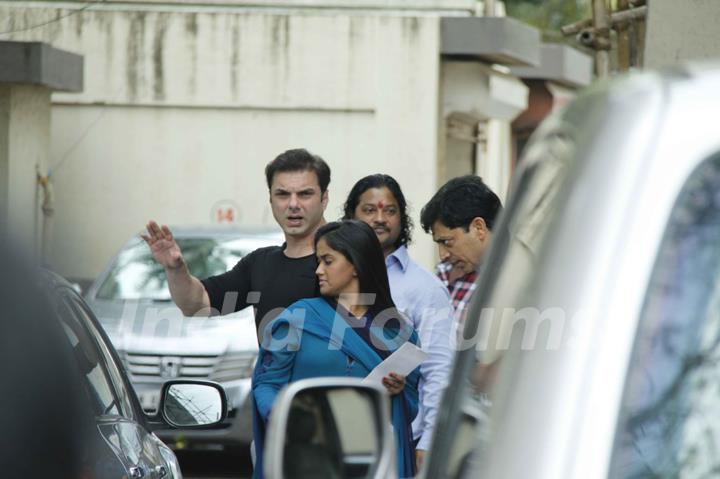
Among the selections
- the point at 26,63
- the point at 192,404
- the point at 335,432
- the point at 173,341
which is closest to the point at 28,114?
the point at 26,63

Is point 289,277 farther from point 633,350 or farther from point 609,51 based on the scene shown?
point 609,51

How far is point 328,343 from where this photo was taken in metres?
→ 5.40

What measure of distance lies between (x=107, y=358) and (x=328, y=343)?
3.08ft

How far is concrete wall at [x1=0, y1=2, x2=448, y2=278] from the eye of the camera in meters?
19.2

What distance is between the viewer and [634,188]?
2.01 meters

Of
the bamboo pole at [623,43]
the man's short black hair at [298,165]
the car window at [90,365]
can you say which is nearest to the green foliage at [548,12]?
the bamboo pole at [623,43]

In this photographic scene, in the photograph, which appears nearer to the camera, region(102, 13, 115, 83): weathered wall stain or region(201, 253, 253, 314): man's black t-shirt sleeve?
region(201, 253, 253, 314): man's black t-shirt sleeve

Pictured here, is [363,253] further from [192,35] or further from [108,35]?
[108,35]

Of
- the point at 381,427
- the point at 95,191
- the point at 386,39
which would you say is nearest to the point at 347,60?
the point at 386,39

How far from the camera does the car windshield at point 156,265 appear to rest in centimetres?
1230

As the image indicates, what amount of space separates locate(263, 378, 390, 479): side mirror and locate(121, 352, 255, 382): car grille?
28.0 feet

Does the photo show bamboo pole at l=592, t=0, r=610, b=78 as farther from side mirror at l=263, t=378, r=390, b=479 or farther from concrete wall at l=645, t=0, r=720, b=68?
side mirror at l=263, t=378, r=390, b=479

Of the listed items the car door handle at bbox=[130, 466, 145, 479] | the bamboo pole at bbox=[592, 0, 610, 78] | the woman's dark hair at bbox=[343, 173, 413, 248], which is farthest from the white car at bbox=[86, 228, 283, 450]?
the car door handle at bbox=[130, 466, 145, 479]

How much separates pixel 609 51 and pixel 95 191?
8.14m
